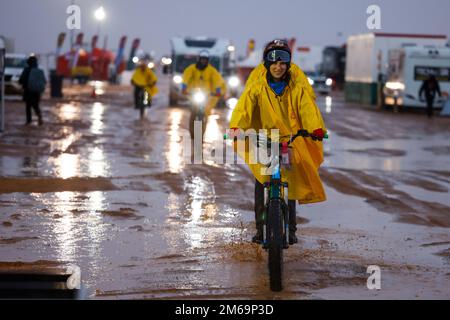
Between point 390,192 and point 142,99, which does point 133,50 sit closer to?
point 142,99

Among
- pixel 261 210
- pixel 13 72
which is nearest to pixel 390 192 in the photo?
pixel 261 210

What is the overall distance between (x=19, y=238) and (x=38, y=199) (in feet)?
9.37

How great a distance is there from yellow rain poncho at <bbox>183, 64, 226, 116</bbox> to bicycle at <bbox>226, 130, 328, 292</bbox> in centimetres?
1253

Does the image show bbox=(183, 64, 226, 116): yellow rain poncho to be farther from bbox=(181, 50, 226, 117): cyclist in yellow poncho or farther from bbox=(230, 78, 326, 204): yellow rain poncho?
bbox=(230, 78, 326, 204): yellow rain poncho

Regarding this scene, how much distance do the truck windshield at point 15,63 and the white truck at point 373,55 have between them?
14462 millimetres

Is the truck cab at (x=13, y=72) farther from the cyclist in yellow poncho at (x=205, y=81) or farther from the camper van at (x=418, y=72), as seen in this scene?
the cyclist in yellow poncho at (x=205, y=81)

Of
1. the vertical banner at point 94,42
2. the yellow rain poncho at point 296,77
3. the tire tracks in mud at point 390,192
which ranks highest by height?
the yellow rain poncho at point 296,77

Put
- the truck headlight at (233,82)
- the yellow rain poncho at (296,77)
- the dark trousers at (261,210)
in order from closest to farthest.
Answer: the yellow rain poncho at (296,77)
the dark trousers at (261,210)
the truck headlight at (233,82)

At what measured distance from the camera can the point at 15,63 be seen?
43.6 meters

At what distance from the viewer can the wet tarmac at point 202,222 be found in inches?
332

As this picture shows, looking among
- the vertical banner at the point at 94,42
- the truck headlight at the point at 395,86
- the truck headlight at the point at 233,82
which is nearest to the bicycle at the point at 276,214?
the truck headlight at the point at 395,86

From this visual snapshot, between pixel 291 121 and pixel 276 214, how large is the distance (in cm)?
106

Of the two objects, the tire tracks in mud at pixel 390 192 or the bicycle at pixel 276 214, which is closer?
the bicycle at pixel 276 214

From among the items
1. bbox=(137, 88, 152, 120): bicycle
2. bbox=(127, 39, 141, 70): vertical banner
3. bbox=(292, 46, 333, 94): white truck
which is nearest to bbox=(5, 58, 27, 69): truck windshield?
bbox=(137, 88, 152, 120): bicycle
